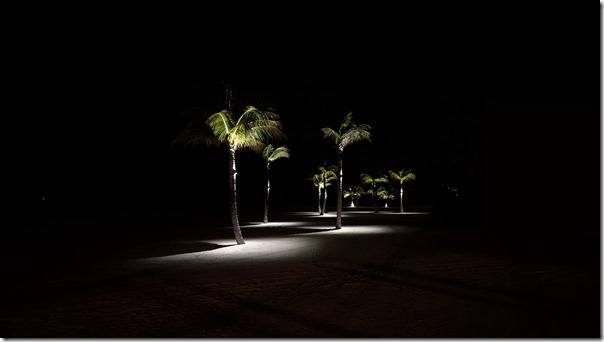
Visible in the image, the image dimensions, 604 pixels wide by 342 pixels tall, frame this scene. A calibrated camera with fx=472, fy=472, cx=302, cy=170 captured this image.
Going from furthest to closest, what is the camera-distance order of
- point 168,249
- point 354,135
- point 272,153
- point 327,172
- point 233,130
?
1. point 327,172
2. point 272,153
3. point 354,135
4. point 233,130
5. point 168,249

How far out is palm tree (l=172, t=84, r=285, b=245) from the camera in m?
18.2

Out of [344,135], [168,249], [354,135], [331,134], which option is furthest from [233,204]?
[354,135]

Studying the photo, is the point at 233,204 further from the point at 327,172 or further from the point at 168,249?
the point at 327,172

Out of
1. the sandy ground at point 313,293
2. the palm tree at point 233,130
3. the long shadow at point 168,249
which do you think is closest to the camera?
the sandy ground at point 313,293

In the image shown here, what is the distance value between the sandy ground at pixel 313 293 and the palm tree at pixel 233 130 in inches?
168

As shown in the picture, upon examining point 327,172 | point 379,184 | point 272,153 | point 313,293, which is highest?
point 272,153

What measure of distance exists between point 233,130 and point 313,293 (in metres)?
9.94

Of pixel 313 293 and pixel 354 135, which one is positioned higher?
pixel 354 135

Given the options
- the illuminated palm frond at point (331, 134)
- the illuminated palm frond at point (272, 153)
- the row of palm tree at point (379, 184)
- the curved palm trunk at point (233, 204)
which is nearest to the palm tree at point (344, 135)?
the illuminated palm frond at point (331, 134)

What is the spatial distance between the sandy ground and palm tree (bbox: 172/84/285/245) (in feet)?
14.0

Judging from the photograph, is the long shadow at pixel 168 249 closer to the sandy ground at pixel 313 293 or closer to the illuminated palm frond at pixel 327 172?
the sandy ground at pixel 313 293

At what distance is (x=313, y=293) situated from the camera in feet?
30.8

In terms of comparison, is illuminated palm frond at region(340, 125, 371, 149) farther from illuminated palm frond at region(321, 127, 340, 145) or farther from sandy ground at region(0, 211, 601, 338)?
sandy ground at region(0, 211, 601, 338)

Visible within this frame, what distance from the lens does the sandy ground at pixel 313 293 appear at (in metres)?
7.04
